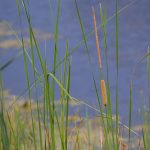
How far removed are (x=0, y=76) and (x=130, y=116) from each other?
0.39 metres

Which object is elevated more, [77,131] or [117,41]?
[117,41]

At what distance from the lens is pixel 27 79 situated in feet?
→ 3.47

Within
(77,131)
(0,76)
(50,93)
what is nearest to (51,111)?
(50,93)

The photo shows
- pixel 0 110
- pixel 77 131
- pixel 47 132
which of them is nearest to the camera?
pixel 0 110

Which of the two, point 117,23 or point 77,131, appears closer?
point 117,23

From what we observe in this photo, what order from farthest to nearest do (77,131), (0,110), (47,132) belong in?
(77,131) < (47,132) < (0,110)

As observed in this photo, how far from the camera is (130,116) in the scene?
3.66ft

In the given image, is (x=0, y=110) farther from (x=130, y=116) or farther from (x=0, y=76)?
(x=130, y=116)

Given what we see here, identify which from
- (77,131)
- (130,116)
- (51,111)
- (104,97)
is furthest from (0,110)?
(77,131)

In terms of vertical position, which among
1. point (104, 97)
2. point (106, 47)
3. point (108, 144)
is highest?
point (106, 47)

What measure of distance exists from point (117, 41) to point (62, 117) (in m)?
0.27

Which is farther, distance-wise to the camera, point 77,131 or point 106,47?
point 77,131

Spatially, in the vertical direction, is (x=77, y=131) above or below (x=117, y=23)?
below

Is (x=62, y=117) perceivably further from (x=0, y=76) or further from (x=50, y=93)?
(x=0, y=76)
